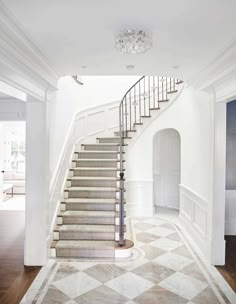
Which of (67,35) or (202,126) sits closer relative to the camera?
(67,35)

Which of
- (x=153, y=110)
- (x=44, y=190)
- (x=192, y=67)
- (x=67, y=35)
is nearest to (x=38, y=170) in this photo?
(x=44, y=190)

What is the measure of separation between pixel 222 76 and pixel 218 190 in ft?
5.06

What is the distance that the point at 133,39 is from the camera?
2.29 meters

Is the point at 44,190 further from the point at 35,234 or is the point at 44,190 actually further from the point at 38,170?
the point at 35,234

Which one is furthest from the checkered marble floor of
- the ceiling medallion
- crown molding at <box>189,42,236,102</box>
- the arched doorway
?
the arched doorway

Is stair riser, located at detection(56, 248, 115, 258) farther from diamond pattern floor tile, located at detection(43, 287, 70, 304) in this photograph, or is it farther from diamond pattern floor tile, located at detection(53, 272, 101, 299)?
diamond pattern floor tile, located at detection(43, 287, 70, 304)

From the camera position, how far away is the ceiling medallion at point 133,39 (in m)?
2.29

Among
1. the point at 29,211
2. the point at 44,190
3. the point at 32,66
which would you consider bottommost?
the point at 29,211

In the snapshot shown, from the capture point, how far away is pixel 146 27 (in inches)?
90.1

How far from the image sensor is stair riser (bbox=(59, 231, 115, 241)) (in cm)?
434

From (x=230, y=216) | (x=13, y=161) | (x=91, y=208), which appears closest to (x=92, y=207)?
(x=91, y=208)

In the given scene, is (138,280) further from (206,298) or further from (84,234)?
(84,234)

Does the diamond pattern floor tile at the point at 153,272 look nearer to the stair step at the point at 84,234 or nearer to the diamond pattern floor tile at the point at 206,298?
the diamond pattern floor tile at the point at 206,298

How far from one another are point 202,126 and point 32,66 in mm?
2677
